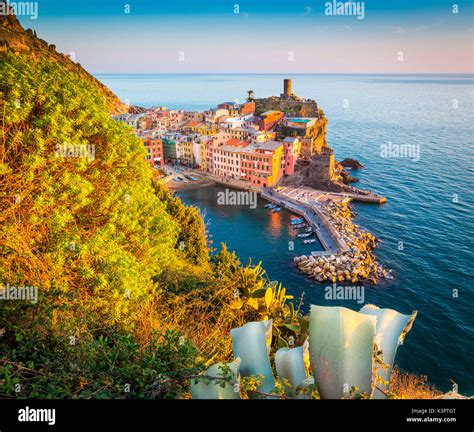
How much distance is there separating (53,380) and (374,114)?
101902mm

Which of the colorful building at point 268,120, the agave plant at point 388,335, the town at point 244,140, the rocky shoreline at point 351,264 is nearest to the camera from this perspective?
the agave plant at point 388,335

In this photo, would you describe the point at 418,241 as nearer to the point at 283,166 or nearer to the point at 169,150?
the point at 283,166

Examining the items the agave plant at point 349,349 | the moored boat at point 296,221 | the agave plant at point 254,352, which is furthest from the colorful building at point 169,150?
the agave plant at point 349,349

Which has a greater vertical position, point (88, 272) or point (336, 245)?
point (88, 272)

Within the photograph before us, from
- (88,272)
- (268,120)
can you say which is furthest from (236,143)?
(88,272)

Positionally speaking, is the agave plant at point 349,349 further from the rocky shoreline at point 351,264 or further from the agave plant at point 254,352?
the rocky shoreline at point 351,264

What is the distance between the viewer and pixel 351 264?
958 inches

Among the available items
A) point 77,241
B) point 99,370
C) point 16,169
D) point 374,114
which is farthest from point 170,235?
point 374,114

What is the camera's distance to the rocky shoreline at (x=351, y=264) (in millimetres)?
23172

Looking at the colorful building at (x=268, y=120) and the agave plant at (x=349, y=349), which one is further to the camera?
the colorful building at (x=268, y=120)

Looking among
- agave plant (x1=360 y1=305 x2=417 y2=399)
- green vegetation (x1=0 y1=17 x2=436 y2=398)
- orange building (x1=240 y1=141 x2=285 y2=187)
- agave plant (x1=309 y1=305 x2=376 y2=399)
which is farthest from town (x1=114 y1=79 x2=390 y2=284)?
agave plant (x1=309 y1=305 x2=376 y2=399)

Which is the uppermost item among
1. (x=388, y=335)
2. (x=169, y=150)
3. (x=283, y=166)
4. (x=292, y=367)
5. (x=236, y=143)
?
(x=236, y=143)

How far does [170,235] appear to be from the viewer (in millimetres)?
8148

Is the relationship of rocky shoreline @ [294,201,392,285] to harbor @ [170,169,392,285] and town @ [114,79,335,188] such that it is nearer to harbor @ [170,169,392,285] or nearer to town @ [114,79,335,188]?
harbor @ [170,169,392,285]
